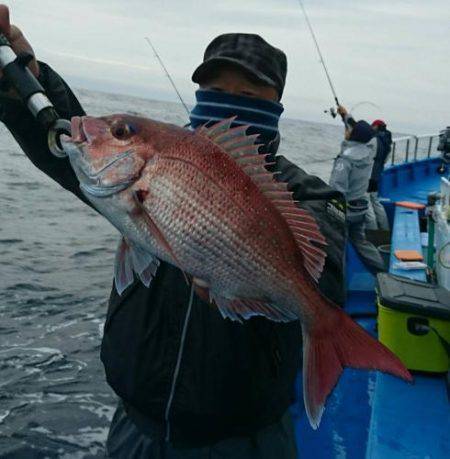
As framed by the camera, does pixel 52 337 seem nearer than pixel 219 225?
No

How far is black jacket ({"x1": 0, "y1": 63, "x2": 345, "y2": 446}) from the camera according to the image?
228 centimetres

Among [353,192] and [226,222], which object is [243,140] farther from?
[353,192]

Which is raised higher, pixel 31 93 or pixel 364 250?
pixel 31 93

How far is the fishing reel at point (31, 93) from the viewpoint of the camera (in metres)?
2.24

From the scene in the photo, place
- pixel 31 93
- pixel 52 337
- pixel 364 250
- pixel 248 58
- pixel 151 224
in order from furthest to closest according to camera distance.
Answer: pixel 364 250 → pixel 52 337 → pixel 248 58 → pixel 31 93 → pixel 151 224

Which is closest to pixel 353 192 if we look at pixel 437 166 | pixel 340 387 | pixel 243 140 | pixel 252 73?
pixel 340 387

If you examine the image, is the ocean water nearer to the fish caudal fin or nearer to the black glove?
the fish caudal fin

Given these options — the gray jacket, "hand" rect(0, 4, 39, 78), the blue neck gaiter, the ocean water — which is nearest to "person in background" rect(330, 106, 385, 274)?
the gray jacket

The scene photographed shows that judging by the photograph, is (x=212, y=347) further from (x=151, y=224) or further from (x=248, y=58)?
(x=248, y=58)

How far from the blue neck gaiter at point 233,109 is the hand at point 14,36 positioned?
0.82 m

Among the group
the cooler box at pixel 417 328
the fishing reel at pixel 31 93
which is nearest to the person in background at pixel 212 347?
the fishing reel at pixel 31 93

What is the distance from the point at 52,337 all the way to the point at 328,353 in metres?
6.05

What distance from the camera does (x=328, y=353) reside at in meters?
1.92

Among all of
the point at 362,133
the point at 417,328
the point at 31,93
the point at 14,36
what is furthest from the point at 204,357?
the point at 362,133
